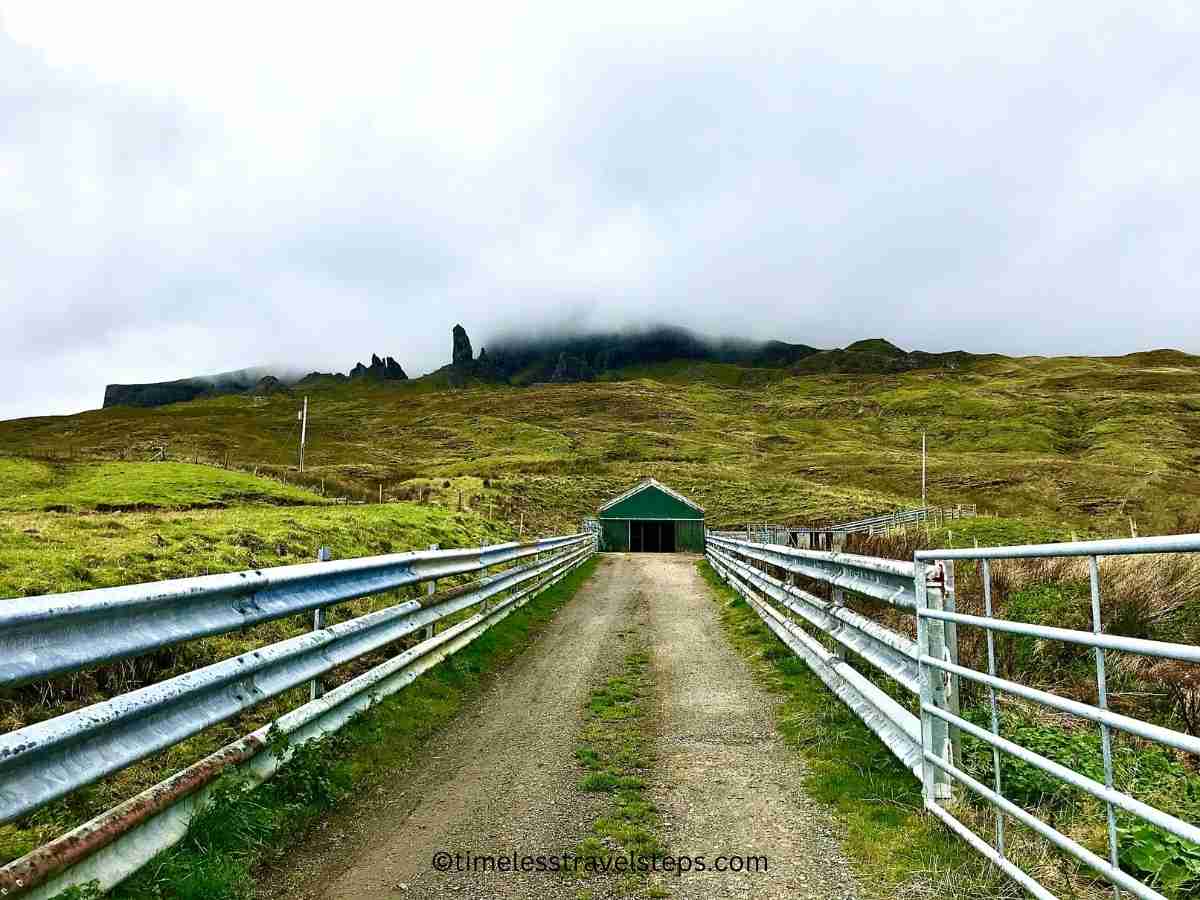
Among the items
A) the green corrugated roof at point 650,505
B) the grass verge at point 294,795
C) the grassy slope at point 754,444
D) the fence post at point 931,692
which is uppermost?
the grassy slope at point 754,444

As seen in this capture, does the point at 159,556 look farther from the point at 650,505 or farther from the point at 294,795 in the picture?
the point at 650,505

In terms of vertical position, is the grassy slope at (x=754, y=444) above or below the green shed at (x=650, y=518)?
above

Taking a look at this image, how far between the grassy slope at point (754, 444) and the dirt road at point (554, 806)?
100 ft

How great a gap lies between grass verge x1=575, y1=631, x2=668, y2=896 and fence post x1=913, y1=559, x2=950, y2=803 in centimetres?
156

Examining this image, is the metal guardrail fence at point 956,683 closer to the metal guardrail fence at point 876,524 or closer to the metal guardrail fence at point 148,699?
the metal guardrail fence at point 148,699

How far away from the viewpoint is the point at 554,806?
15.5 feet

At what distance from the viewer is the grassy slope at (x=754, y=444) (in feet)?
226

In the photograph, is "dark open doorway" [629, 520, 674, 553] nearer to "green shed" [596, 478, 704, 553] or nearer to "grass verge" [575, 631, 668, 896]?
"green shed" [596, 478, 704, 553]

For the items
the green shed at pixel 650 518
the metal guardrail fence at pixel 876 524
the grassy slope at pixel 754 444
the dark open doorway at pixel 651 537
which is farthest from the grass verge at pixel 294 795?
the dark open doorway at pixel 651 537

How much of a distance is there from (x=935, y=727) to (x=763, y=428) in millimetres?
150216

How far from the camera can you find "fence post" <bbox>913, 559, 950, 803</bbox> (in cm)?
446

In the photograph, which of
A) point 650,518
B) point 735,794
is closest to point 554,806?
point 735,794

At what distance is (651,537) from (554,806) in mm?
52107

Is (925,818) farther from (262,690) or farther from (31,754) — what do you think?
(31,754)
